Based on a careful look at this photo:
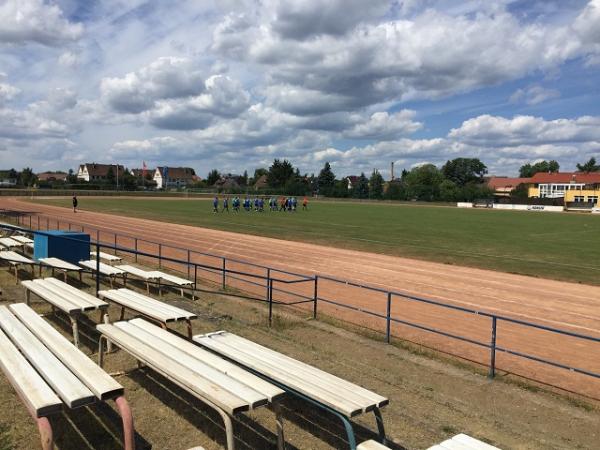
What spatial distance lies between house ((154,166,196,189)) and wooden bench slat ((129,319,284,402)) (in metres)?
167

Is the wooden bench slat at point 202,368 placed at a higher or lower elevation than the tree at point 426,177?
lower

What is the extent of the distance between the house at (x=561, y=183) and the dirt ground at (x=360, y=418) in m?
118

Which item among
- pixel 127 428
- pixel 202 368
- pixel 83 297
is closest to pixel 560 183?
pixel 83 297

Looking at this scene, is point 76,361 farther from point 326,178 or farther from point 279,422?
point 326,178

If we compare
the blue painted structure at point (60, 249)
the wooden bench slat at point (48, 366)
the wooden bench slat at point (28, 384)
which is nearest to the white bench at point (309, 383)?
the wooden bench slat at point (48, 366)

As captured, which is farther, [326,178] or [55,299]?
[326,178]

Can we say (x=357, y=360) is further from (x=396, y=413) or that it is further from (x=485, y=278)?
(x=485, y=278)

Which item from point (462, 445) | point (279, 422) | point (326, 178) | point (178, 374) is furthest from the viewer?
point (326, 178)

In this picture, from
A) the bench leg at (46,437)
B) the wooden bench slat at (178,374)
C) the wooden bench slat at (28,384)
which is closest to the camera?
the bench leg at (46,437)

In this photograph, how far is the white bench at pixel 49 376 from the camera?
3871 mm

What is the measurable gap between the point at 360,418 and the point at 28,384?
11.3 ft

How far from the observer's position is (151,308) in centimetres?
741

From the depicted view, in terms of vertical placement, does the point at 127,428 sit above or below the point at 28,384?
below

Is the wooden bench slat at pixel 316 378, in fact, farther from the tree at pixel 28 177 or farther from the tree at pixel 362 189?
the tree at pixel 28 177
